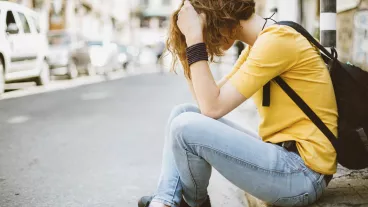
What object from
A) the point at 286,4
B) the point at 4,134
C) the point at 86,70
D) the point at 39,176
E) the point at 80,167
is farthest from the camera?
the point at 86,70

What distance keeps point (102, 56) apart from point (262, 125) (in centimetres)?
1536

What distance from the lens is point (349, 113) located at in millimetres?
1985

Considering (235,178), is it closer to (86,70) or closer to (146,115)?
(146,115)

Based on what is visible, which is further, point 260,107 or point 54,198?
point 54,198

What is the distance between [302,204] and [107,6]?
41.7 m

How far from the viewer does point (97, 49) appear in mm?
17016

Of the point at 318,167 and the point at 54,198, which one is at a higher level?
the point at 318,167

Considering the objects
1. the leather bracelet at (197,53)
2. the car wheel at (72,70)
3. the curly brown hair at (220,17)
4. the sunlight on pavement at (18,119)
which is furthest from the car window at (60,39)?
the leather bracelet at (197,53)

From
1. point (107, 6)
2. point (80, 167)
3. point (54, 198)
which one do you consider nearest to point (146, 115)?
point (80, 167)

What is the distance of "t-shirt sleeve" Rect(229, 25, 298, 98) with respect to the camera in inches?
78.9

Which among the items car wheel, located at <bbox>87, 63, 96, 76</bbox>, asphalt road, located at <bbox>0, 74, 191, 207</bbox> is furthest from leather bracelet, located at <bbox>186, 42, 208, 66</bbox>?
car wheel, located at <bbox>87, 63, 96, 76</bbox>

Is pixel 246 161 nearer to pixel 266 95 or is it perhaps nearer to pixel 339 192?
pixel 266 95

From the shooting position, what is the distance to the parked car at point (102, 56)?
16.6m

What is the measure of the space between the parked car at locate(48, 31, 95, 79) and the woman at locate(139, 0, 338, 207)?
1234cm
